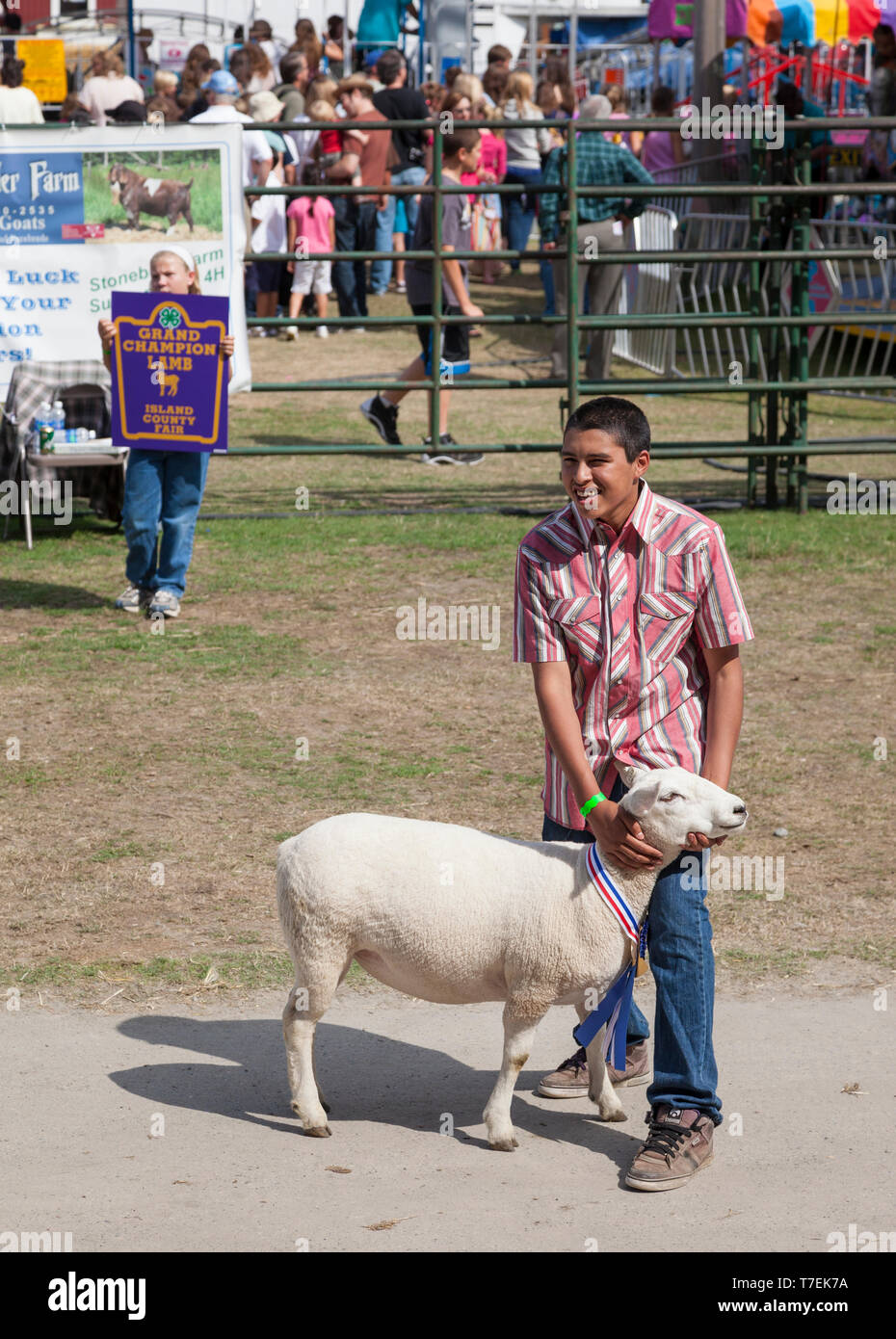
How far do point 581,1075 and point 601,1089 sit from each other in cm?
19

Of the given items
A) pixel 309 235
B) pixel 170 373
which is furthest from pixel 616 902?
pixel 309 235

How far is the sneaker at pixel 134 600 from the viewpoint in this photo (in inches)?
339

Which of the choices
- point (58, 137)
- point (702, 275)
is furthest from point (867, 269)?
point (58, 137)

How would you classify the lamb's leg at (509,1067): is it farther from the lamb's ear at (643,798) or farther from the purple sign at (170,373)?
the purple sign at (170,373)

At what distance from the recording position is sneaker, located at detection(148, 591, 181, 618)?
8.39m

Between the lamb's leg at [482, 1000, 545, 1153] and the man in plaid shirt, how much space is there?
7854mm

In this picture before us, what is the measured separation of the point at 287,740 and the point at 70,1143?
2993 mm

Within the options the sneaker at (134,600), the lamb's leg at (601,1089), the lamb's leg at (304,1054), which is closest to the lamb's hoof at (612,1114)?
the lamb's leg at (601,1089)

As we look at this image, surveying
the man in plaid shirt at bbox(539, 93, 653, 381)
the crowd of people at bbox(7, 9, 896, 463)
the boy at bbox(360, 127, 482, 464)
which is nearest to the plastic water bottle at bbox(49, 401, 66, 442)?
the crowd of people at bbox(7, 9, 896, 463)

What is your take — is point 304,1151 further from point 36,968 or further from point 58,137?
point 58,137

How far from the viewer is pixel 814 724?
22.7 feet

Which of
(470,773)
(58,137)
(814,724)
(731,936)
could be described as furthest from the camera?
(58,137)

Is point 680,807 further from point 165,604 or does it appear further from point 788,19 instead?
point 788,19

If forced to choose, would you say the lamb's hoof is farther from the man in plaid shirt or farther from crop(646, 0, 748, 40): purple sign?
crop(646, 0, 748, 40): purple sign
